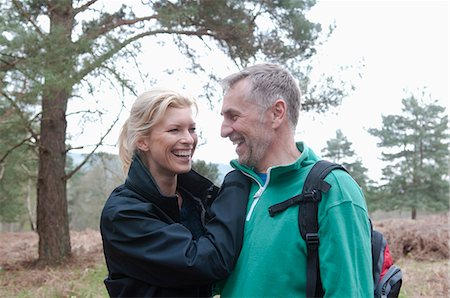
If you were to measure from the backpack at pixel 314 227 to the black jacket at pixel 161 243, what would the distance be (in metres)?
0.23

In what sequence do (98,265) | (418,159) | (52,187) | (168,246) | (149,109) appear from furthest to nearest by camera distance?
(418,159), (52,187), (98,265), (149,109), (168,246)

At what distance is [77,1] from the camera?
10.2m

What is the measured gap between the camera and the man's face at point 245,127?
7.29 ft

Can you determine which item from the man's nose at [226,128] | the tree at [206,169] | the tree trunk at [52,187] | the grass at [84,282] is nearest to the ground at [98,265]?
the grass at [84,282]

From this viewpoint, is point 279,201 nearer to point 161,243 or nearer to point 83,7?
point 161,243

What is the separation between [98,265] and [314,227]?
29.2 ft

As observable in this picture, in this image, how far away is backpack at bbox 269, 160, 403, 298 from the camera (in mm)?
1885

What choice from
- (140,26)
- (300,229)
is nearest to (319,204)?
(300,229)

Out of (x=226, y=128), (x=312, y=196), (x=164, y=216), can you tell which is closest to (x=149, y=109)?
(x=226, y=128)

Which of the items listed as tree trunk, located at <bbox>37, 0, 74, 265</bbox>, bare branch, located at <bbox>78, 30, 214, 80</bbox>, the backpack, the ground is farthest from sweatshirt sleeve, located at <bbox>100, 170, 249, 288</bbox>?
tree trunk, located at <bbox>37, 0, 74, 265</bbox>

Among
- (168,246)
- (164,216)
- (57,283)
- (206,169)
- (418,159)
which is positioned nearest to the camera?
(168,246)

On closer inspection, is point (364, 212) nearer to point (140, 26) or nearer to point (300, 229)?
point (300, 229)

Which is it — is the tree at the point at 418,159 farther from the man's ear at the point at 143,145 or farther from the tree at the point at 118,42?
the man's ear at the point at 143,145

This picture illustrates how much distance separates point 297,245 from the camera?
75.2 inches
